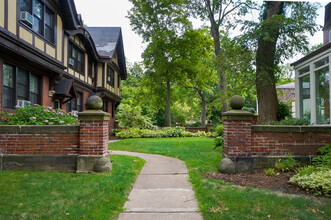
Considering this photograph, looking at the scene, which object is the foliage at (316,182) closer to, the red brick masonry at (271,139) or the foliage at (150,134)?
the red brick masonry at (271,139)

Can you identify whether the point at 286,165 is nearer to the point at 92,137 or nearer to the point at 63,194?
the point at 92,137

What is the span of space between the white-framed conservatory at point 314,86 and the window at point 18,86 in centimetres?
1171

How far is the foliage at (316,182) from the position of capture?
4.25 m

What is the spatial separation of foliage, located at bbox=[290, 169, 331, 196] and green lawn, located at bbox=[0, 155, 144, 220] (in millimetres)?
3373

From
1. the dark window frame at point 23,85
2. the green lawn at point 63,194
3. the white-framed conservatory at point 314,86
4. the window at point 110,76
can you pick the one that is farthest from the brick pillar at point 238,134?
the window at point 110,76

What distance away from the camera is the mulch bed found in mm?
4602

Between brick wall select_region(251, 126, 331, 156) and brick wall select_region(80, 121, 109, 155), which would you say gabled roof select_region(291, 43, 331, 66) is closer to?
brick wall select_region(251, 126, 331, 156)

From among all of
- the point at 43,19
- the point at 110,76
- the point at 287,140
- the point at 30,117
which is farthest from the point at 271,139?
the point at 110,76

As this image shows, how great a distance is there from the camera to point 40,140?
19.5 feet

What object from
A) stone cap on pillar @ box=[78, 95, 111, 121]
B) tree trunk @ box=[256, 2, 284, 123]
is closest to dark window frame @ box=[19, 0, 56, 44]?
stone cap on pillar @ box=[78, 95, 111, 121]

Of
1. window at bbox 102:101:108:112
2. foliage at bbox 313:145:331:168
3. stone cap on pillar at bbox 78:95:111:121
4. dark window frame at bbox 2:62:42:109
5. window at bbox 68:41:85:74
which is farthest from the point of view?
window at bbox 102:101:108:112

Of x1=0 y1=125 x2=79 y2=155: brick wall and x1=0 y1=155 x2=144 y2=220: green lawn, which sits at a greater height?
x1=0 y1=125 x2=79 y2=155: brick wall

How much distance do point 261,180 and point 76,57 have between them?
502 inches

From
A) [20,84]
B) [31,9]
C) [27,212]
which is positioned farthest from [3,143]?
[31,9]
